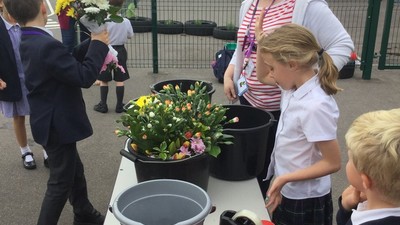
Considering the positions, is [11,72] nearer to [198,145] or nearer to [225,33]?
[198,145]

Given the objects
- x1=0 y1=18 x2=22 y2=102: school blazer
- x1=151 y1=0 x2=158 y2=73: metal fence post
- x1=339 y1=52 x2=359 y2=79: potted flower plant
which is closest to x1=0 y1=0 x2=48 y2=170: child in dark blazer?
x1=0 y1=18 x2=22 y2=102: school blazer

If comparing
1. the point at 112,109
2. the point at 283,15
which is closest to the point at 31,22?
the point at 283,15

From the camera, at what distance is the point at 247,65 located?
7.96 feet

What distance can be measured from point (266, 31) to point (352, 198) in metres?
1.01

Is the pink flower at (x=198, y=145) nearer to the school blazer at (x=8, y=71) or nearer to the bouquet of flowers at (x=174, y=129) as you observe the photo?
the bouquet of flowers at (x=174, y=129)

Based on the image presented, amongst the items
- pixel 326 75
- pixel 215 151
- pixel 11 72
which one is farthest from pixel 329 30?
pixel 11 72

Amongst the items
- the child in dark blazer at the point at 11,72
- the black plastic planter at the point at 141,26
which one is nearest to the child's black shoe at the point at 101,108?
the child in dark blazer at the point at 11,72

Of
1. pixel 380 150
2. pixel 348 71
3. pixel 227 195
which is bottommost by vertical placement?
pixel 348 71

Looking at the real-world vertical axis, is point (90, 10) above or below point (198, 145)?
above

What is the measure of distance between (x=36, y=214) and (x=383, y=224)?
8.74ft

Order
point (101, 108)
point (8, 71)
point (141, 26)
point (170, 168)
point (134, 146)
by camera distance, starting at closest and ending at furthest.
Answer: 1. point (170, 168)
2. point (134, 146)
3. point (8, 71)
4. point (101, 108)
5. point (141, 26)

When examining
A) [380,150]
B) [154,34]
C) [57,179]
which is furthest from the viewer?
[154,34]

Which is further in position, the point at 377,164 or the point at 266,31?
the point at 266,31

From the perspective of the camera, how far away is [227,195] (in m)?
1.97
